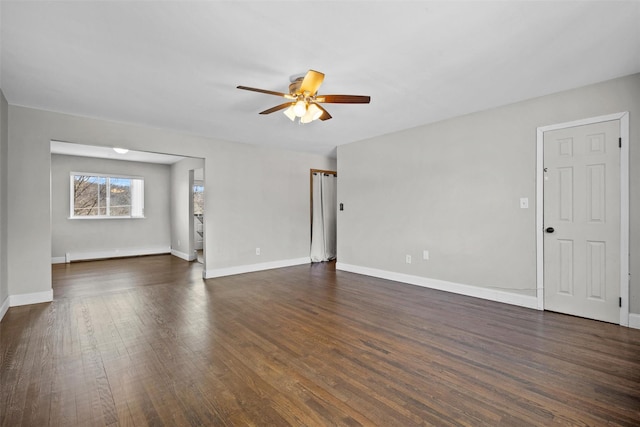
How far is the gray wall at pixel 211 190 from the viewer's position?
11.9 ft

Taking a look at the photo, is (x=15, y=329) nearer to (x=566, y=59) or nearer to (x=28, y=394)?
(x=28, y=394)

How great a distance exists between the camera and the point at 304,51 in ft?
7.64

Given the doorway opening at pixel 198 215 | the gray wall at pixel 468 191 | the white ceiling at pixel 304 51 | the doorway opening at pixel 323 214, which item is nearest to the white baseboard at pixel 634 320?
the gray wall at pixel 468 191

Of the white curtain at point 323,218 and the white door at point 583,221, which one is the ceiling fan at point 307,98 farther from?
the white curtain at point 323,218

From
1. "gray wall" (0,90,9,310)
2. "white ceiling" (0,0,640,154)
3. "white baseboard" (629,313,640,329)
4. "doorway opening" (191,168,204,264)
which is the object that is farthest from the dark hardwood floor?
"doorway opening" (191,168,204,264)

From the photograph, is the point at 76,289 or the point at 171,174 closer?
the point at 76,289

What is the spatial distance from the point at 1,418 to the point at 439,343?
9.91ft

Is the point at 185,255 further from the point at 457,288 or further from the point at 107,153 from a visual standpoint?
the point at 457,288

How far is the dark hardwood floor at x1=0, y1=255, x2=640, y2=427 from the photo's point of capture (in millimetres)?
1711

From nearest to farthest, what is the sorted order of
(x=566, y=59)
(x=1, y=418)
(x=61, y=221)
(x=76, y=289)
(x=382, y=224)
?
1. (x=1, y=418)
2. (x=566, y=59)
3. (x=76, y=289)
4. (x=382, y=224)
5. (x=61, y=221)

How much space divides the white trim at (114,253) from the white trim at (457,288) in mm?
5651

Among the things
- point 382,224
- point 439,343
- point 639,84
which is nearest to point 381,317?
point 439,343

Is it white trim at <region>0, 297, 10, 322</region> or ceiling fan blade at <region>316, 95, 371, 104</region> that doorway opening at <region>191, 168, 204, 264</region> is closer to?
white trim at <region>0, 297, 10, 322</region>

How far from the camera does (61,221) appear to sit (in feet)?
22.0
